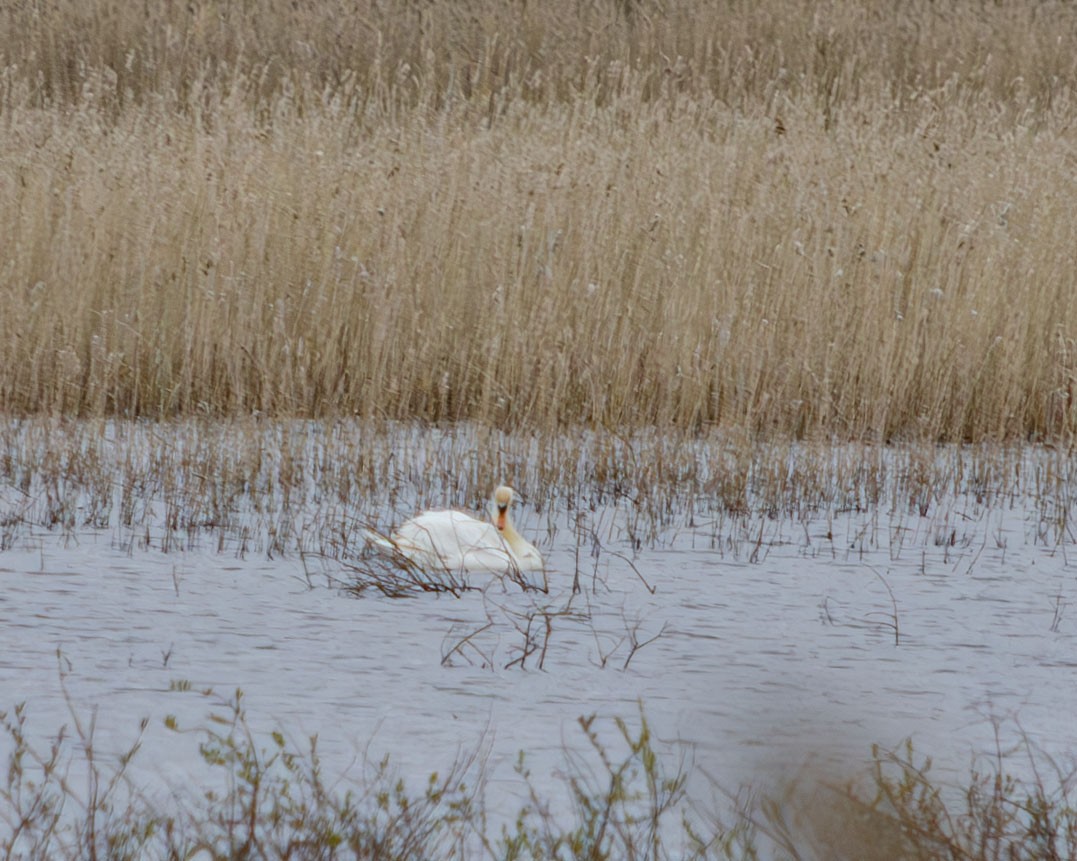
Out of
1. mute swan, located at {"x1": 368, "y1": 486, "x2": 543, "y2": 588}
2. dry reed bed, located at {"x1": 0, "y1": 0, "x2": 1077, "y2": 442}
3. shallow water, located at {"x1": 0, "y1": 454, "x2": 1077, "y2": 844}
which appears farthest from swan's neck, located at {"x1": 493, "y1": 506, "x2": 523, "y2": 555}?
dry reed bed, located at {"x1": 0, "y1": 0, "x2": 1077, "y2": 442}

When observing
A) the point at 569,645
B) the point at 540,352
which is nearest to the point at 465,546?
the point at 569,645

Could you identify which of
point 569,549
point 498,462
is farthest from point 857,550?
point 498,462

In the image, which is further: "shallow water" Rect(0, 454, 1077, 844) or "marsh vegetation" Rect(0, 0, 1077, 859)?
"marsh vegetation" Rect(0, 0, 1077, 859)

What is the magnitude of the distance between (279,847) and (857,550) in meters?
2.90

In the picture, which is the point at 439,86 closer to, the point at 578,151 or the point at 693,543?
the point at 578,151

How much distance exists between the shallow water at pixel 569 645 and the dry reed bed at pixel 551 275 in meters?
1.21

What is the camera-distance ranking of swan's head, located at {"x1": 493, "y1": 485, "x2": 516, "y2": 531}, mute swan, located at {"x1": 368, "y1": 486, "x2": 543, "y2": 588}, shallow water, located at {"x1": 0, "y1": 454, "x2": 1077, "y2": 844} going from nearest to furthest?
shallow water, located at {"x1": 0, "y1": 454, "x2": 1077, "y2": 844}, mute swan, located at {"x1": 368, "y1": 486, "x2": 543, "y2": 588}, swan's head, located at {"x1": 493, "y1": 485, "x2": 516, "y2": 531}

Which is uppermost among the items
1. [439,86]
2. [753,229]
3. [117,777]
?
[439,86]

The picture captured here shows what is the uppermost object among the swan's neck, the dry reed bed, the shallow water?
the dry reed bed

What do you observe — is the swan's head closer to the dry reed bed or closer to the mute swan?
the mute swan

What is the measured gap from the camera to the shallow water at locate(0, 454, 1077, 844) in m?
3.01

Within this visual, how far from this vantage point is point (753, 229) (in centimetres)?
744

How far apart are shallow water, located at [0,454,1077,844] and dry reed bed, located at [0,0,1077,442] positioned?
3.97 feet

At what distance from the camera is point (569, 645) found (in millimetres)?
3732
